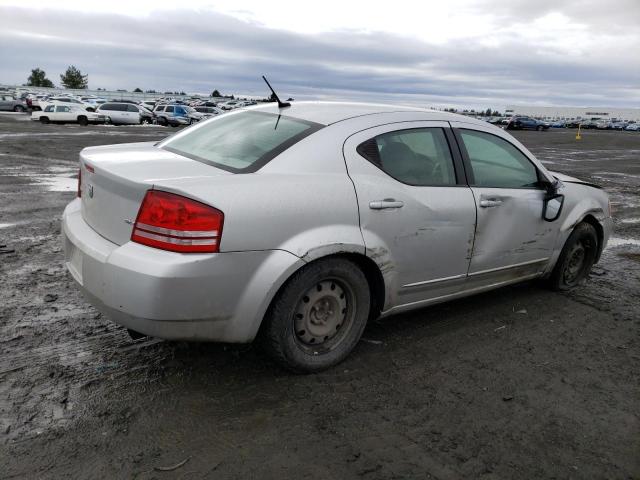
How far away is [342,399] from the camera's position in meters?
3.03

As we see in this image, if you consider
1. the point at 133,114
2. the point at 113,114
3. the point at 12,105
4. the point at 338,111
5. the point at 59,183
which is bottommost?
the point at 12,105

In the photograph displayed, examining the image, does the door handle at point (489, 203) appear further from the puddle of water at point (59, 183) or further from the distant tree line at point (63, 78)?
the distant tree line at point (63, 78)

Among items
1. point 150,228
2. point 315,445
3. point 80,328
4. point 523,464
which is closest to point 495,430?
point 523,464

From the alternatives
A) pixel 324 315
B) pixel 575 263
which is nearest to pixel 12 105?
pixel 575 263

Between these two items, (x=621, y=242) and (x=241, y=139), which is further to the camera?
(x=621, y=242)

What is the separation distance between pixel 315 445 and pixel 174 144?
91.7 inches

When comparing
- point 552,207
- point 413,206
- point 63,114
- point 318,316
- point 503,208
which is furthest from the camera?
point 63,114

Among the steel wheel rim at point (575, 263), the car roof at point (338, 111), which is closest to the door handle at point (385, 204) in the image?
the car roof at point (338, 111)

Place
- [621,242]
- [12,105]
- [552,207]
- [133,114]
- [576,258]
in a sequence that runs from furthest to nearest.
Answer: [12,105] → [133,114] → [621,242] → [576,258] → [552,207]

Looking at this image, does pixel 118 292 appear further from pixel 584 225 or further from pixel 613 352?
pixel 584 225

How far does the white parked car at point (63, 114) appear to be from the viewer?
1341 inches

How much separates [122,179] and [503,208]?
264 cm

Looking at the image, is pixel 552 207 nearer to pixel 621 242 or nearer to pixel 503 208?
pixel 503 208

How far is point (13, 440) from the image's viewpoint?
2545mm
